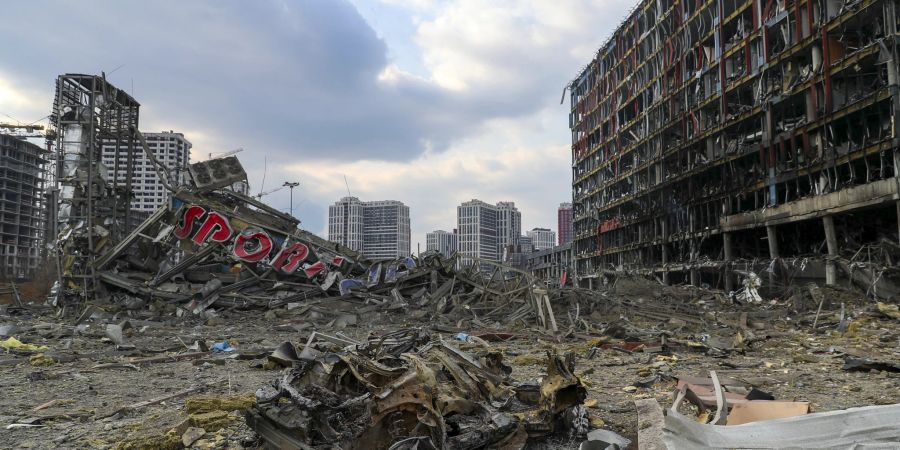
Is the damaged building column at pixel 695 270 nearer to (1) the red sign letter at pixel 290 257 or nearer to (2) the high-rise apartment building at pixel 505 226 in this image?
(1) the red sign letter at pixel 290 257

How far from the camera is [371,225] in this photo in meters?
88.2

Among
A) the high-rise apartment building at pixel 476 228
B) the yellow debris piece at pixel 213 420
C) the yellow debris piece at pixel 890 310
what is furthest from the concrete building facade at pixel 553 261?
the yellow debris piece at pixel 213 420

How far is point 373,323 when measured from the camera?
18.3 meters

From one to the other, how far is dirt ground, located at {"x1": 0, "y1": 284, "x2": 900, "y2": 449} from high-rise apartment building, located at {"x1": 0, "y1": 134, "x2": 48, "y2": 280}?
80170 millimetres

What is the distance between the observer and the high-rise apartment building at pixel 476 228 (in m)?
127

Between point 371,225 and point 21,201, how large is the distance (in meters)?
52.1

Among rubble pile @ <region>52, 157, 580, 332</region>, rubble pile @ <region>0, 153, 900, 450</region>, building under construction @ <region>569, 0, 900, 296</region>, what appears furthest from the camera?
building under construction @ <region>569, 0, 900, 296</region>

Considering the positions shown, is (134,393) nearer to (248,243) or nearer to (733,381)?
(733,381)

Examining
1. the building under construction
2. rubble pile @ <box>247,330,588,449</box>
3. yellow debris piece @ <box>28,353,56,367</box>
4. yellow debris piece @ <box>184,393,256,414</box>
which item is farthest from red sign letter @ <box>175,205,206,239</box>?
the building under construction

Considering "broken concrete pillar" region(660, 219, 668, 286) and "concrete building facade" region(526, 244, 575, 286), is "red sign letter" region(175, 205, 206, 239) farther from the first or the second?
"concrete building facade" region(526, 244, 575, 286)

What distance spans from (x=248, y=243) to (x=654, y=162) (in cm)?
4194

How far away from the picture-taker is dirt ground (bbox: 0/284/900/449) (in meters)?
5.48

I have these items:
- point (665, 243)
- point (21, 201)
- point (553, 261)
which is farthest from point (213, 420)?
point (21, 201)

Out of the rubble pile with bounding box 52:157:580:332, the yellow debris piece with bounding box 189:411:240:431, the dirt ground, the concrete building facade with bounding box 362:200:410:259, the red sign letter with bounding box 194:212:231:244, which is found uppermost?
the concrete building facade with bounding box 362:200:410:259
